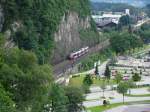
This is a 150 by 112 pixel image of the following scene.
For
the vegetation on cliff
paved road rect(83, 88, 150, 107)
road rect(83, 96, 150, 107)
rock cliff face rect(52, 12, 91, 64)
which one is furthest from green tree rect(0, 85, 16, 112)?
rock cliff face rect(52, 12, 91, 64)

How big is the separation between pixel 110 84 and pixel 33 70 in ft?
64.7

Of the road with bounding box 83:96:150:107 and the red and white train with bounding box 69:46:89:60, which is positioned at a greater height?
the red and white train with bounding box 69:46:89:60

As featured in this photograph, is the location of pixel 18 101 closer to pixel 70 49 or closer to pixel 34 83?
pixel 34 83

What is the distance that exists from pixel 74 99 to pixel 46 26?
23.3 m

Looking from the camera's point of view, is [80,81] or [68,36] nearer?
[80,81]

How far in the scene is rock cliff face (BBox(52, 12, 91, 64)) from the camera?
64.4 metres

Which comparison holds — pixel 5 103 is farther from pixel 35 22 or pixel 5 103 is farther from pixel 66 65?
pixel 66 65

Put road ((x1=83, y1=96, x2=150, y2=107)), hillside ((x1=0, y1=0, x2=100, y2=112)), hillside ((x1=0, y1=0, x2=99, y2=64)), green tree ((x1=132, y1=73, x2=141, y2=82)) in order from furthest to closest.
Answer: hillside ((x1=0, y1=0, x2=99, y2=64)) < green tree ((x1=132, y1=73, x2=141, y2=82)) < road ((x1=83, y1=96, x2=150, y2=107)) < hillside ((x1=0, y1=0, x2=100, y2=112))

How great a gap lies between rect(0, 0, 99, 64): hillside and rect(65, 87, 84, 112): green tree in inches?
667

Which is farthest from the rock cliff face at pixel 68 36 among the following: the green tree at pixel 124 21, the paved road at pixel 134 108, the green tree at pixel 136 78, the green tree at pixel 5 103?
the green tree at pixel 5 103

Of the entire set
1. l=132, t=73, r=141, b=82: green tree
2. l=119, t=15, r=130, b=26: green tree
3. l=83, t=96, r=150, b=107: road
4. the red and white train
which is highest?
l=119, t=15, r=130, b=26: green tree

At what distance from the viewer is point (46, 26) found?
60875 millimetres

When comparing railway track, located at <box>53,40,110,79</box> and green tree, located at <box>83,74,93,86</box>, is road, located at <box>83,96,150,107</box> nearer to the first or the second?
green tree, located at <box>83,74,93,86</box>

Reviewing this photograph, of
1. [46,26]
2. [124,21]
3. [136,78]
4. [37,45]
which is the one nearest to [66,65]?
[46,26]
